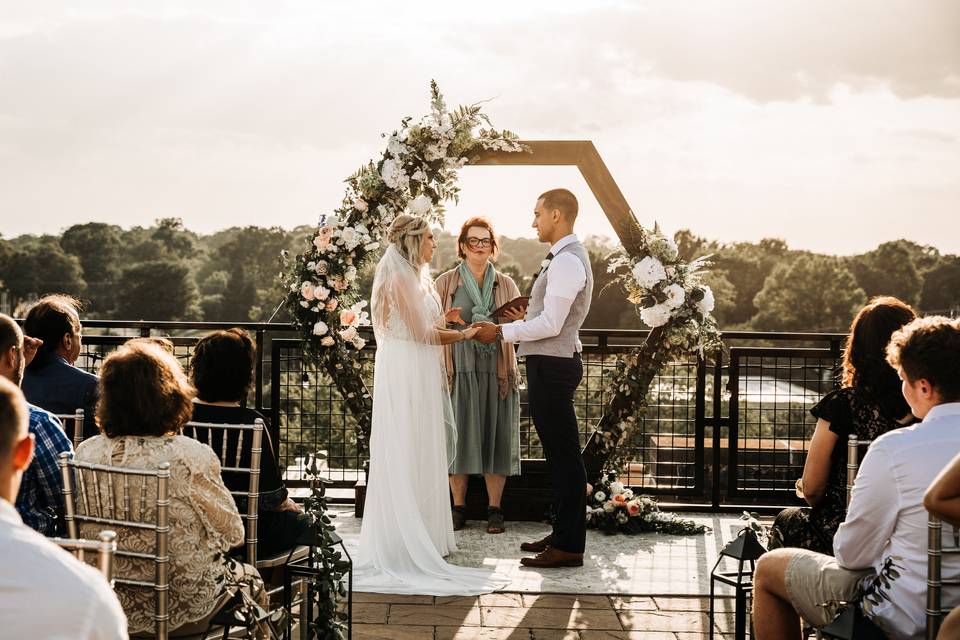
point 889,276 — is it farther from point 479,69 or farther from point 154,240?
point 154,240

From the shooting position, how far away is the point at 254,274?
118ft

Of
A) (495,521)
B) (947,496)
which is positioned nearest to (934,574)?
(947,496)

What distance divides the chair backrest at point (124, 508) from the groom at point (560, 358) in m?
2.71

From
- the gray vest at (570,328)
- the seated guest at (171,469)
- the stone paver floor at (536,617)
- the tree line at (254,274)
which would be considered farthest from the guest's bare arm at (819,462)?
the tree line at (254,274)

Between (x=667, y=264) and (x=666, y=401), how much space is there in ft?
8.70

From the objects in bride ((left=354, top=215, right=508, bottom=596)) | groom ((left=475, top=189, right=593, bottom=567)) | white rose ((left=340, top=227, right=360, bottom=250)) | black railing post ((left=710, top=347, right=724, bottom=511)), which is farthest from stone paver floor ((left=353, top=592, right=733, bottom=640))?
white rose ((left=340, top=227, right=360, bottom=250))

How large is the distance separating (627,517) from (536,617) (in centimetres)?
182

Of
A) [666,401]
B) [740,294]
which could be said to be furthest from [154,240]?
[666,401]

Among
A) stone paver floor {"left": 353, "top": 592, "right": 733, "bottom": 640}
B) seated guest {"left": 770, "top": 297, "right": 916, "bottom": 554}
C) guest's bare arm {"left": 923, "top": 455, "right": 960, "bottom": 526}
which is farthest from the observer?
stone paver floor {"left": 353, "top": 592, "right": 733, "bottom": 640}

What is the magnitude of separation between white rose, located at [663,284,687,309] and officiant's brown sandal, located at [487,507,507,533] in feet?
5.49

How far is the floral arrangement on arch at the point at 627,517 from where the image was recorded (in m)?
6.04

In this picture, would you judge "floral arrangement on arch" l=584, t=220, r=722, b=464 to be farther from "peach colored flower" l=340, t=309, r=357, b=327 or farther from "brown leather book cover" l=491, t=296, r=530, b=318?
"peach colored flower" l=340, t=309, r=357, b=327

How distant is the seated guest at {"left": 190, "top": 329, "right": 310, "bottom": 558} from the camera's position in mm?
3516

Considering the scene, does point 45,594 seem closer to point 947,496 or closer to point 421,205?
point 947,496
